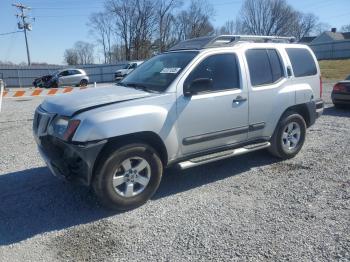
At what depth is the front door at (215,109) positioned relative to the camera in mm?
4762

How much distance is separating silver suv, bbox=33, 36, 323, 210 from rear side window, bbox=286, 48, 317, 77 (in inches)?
0.8

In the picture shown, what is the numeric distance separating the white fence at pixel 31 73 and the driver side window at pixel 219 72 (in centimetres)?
3778

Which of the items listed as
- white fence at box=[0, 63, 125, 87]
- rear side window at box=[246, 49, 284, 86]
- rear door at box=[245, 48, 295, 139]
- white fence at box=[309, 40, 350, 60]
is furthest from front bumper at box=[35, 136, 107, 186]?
white fence at box=[309, 40, 350, 60]

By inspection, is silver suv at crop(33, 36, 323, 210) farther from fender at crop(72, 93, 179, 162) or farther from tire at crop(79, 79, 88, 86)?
tire at crop(79, 79, 88, 86)

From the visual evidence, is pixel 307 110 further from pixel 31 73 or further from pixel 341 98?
pixel 31 73

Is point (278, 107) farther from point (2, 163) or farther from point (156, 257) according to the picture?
point (2, 163)

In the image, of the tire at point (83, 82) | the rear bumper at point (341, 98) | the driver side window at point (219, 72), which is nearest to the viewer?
the driver side window at point (219, 72)

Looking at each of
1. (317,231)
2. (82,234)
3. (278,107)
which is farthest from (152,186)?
(278,107)

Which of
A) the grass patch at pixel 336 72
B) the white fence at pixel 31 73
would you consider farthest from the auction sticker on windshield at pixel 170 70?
the white fence at pixel 31 73

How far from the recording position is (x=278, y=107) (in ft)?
19.2

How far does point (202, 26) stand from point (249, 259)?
75320 millimetres

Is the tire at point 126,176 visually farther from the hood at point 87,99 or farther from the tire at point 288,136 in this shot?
the tire at point 288,136

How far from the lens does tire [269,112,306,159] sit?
19.8 feet

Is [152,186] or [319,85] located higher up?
[319,85]
